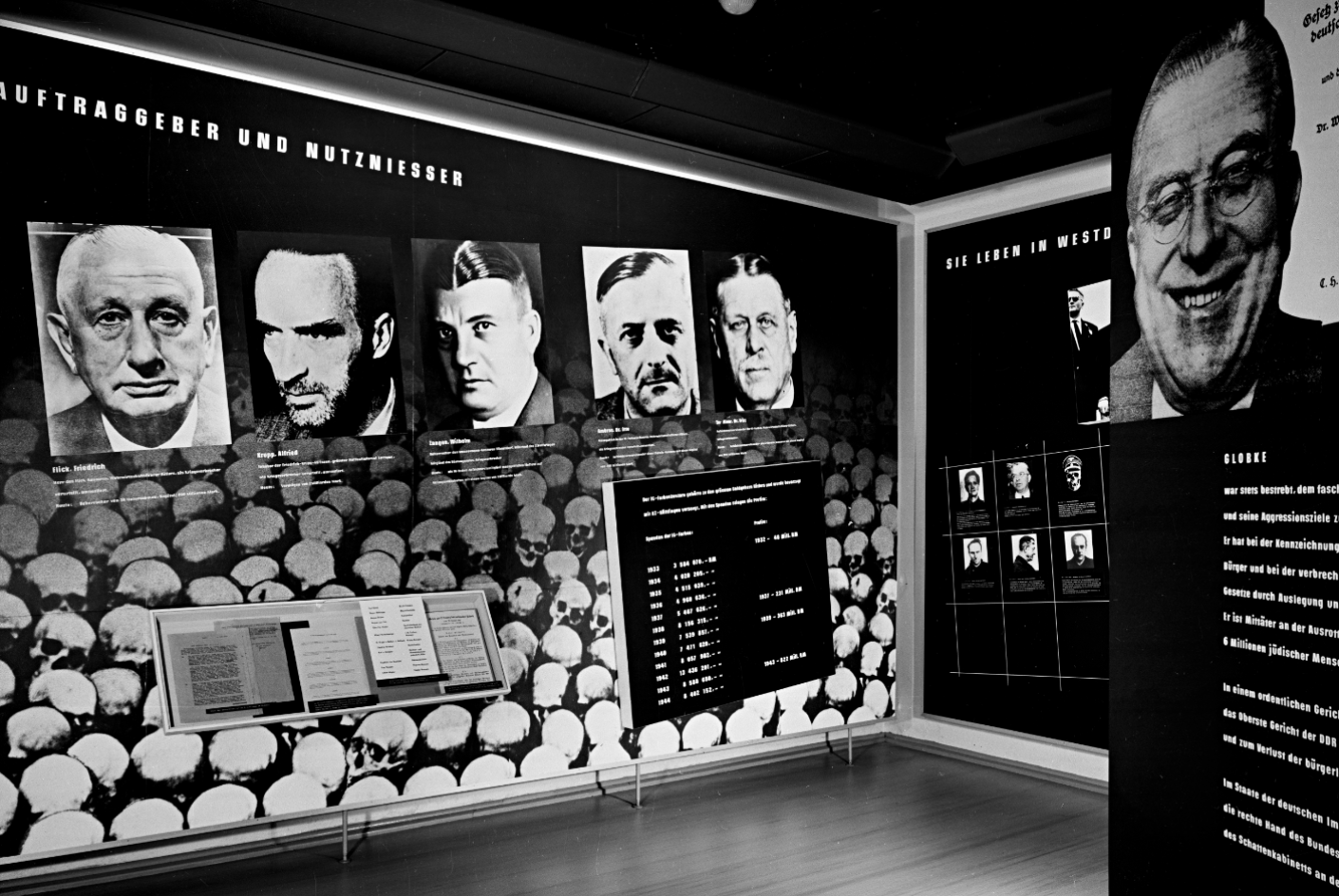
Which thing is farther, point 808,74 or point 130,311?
point 808,74

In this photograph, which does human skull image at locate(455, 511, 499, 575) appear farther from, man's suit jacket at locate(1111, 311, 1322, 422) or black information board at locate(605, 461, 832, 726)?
man's suit jacket at locate(1111, 311, 1322, 422)

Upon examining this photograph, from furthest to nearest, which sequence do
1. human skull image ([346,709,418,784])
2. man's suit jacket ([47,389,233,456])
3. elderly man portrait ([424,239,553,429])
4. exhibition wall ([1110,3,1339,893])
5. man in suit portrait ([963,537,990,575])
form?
man in suit portrait ([963,537,990,575])
elderly man portrait ([424,239,553,429])
human skull image ([346,709,418,784])
man's suit jacket ([47,389,233,456])
exhibition wall ([1110,3,1339,893])

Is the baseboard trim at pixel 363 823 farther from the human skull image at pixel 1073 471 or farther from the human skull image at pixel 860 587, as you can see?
the human skull image at pixel 1073 471

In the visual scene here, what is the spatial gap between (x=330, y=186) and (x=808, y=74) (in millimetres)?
1809

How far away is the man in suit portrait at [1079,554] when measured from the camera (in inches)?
170

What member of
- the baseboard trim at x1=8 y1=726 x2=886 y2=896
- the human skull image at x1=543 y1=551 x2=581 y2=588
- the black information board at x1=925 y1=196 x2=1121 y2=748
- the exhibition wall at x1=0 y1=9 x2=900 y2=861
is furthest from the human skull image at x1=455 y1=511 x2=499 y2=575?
the black information board at x1=925 y1=196 x2=1121 y2=748

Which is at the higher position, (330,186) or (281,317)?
(330,186)

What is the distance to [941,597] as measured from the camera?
193 inches

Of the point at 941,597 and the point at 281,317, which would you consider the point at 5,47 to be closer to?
the point at 281,317

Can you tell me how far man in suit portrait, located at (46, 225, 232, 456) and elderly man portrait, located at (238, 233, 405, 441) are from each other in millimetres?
174

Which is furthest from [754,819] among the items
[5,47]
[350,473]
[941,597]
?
[5,47]

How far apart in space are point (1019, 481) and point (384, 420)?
2.76 meters

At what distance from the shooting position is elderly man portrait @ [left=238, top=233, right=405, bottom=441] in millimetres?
3301

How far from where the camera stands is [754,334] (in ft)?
14.8
